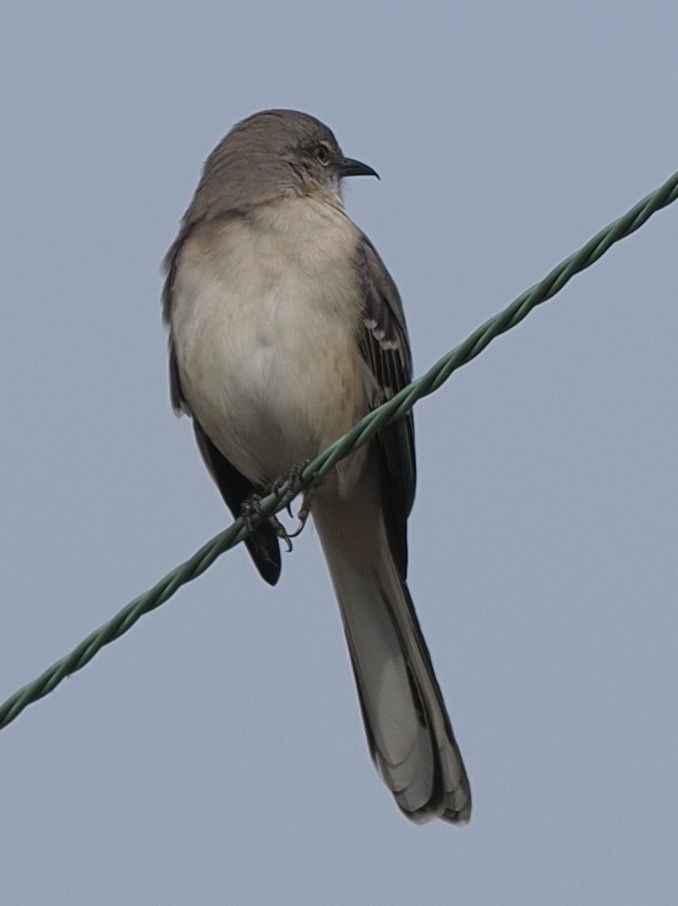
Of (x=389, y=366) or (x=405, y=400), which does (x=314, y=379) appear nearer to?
(x=389, y=366)

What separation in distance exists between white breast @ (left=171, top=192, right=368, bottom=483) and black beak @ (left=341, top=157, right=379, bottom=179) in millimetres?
906

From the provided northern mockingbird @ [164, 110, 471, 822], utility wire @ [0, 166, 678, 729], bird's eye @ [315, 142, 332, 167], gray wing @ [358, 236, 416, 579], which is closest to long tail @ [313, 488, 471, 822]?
northern mockingbird @ [164, 110, 471, 822]

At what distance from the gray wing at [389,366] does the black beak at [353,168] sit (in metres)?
0.80

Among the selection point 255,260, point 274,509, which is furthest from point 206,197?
point 274,509

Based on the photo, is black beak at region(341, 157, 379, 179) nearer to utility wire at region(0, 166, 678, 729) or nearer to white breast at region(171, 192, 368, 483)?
white breast at region(171, 192, 368, 483)

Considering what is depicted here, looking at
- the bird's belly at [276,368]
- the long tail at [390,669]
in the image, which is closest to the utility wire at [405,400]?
the bird's belly at [276,368]

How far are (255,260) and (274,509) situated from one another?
124 cm

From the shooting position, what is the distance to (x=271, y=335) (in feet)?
20.7

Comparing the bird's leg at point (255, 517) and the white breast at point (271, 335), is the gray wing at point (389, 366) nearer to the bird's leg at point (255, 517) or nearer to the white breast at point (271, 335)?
the white breast at point (271, 335)

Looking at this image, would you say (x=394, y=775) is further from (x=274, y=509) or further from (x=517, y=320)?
(x=517, y=320)

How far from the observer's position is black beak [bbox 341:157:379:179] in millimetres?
7648

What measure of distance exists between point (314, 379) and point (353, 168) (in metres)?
1.66

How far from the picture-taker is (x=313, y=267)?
6.49 meters

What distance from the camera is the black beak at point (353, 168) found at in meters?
7.65
